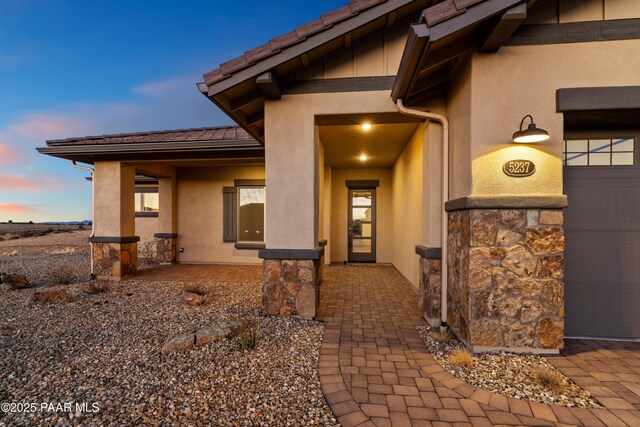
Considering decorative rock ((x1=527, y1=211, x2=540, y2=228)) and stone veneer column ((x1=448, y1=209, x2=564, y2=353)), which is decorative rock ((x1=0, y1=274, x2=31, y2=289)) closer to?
stone veneer column ((x1=448, y1=209, x2=564, y2=353))

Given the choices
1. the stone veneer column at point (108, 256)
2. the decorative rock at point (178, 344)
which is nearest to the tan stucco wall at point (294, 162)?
the decorative rock at point (178, 344)

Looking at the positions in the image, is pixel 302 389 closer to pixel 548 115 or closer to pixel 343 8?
pixel 548 115

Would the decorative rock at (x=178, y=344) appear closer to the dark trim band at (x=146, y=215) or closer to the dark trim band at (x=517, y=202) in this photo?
the dark trim band at (x=517, y=202)

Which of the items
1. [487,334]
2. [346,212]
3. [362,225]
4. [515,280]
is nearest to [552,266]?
[515,280]

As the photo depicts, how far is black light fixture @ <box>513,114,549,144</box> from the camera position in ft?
8.26

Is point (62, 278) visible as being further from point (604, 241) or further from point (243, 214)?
point (604, 241)

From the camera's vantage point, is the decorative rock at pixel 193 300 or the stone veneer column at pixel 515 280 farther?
the decorative rock at pixel 193 300

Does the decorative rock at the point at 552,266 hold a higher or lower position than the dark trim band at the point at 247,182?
lower

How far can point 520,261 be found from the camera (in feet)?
8.98

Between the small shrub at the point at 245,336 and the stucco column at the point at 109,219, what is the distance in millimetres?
4768

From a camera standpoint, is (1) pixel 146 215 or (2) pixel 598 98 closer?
(2) pixel 598 98

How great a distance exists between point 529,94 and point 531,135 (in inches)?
22.3

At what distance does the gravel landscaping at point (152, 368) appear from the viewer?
1.91 meters

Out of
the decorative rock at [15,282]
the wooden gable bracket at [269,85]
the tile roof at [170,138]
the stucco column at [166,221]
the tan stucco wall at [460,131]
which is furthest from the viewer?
the stucco column at [166,221]
